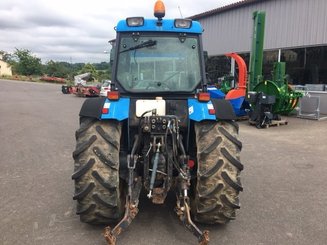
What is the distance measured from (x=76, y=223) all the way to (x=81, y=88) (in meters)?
21.7

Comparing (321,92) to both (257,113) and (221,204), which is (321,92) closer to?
(257,113)

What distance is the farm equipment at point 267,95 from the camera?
38.7 ft

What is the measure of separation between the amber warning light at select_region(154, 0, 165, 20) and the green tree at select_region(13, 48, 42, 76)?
6915 cm

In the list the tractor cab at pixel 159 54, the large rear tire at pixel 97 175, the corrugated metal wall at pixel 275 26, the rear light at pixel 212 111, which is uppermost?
the corrugated metal wall at pixel 275 26

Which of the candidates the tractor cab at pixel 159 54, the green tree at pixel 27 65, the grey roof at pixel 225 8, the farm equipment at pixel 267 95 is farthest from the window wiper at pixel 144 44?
the green tree at pixel 27 65

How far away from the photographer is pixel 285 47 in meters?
16.3

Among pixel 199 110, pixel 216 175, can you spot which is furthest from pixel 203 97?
pixel 216 175

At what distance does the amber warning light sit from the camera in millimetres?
4492

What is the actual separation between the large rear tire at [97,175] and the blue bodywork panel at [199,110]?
85cm

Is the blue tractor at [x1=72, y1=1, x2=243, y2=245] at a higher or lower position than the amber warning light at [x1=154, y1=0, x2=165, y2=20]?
lower

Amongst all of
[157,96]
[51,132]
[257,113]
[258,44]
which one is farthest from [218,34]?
[157,96]

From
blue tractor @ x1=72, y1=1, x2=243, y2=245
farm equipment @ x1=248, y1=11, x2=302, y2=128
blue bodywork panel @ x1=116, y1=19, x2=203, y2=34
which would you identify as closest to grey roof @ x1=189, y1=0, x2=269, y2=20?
farm equipment @ x1=248, y1=11, x2=302, y2=128

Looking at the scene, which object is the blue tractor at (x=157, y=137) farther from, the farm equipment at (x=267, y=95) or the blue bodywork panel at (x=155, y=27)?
the farm equipment at (x=267, y=95)

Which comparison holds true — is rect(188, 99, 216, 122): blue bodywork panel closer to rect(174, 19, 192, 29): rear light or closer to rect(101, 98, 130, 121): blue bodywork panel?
rect(101, 98, 130, 121): blue bodywork panel
